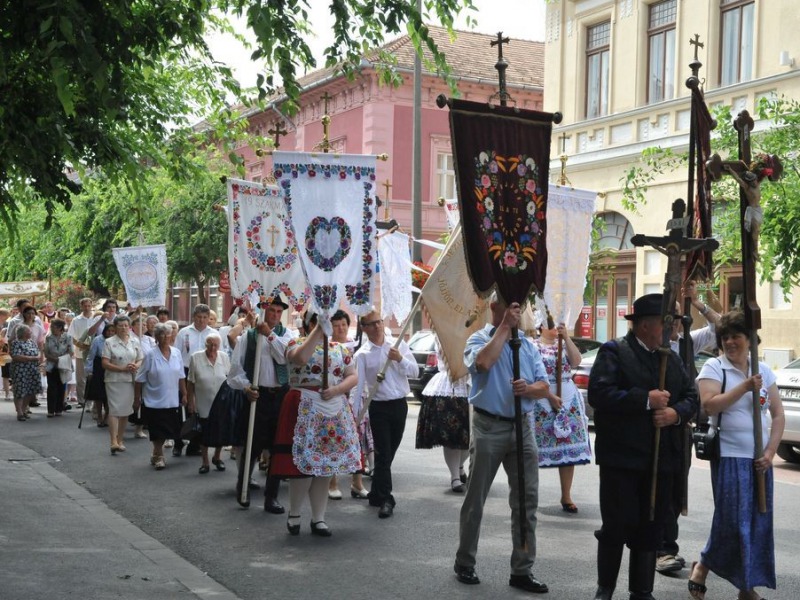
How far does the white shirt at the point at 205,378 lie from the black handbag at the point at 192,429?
0.11 metres

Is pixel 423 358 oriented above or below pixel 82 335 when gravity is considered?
below

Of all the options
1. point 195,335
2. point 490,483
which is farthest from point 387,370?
point 195,335

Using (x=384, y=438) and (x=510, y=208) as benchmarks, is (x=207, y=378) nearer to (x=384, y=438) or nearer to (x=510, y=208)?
(x=384, y=438)

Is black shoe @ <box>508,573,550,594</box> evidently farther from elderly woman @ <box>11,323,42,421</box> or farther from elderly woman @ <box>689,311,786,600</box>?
elderly woman @ <box>11,323,42,421</box>

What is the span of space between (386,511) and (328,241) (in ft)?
7.90

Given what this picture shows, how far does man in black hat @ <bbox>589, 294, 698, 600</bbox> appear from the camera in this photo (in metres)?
6.63

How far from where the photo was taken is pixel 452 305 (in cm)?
1068

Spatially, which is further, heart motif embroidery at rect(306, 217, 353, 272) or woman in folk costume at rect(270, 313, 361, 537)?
heart motif embroidery at rect(306, 217, 353, 272)

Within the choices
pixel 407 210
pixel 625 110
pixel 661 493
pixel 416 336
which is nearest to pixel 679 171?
pixel 625 110

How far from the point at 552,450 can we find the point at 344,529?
2.01 meters

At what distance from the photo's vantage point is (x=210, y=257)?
128 feet

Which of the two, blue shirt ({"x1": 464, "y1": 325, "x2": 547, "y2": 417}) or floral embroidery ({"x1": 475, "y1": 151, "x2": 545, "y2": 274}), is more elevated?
floral embroidery ({"x1": 475, "y1": 151, "x2": 545, "y2": 274})

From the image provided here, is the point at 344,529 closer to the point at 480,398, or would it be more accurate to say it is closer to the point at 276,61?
the point at 480,398

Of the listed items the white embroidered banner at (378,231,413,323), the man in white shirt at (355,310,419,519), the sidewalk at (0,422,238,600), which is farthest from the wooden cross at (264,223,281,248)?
the white embroidered banner at (378,231,413,323)
